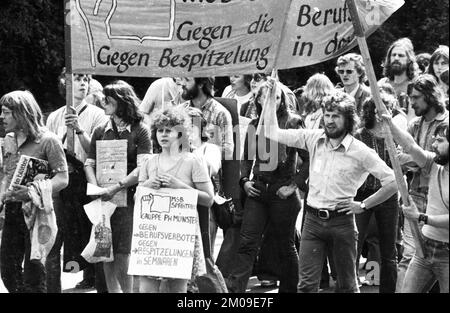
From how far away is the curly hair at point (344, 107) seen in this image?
373 inches

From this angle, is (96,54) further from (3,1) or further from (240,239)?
(3,1)

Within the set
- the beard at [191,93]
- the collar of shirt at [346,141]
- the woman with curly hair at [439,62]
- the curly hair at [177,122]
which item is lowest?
the collar of shirt at [346,141]

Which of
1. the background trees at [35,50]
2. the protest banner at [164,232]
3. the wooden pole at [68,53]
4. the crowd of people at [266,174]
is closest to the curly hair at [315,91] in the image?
the crowd of people at [266,174]

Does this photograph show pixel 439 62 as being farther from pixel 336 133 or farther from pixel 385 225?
pixel 336 133

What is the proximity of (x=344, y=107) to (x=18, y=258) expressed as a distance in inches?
107

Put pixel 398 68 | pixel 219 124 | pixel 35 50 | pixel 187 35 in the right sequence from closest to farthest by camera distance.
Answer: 1. pixel 187 35
2. pixel 219 124
3. pixel 398 68
4. pixel 35 50

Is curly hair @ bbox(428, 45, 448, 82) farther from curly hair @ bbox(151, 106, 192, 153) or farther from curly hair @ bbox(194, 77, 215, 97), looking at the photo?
curly hair @ bbox(151, 106, 192, 153)

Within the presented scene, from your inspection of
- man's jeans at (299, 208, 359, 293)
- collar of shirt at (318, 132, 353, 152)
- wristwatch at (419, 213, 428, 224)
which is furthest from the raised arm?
man's jeans at (299, 208, 359, 293)

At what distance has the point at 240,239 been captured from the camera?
10.7m

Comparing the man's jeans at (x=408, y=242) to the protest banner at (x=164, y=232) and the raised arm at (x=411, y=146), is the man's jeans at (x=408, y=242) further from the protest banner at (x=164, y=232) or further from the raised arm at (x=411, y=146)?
the protest banner at (x=164, y=232)

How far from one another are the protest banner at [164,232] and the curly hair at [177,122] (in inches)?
15.5

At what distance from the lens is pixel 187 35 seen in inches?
416

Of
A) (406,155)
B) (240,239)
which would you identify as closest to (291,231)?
(240,239)

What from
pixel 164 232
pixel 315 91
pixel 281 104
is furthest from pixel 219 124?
pixel 164 232
